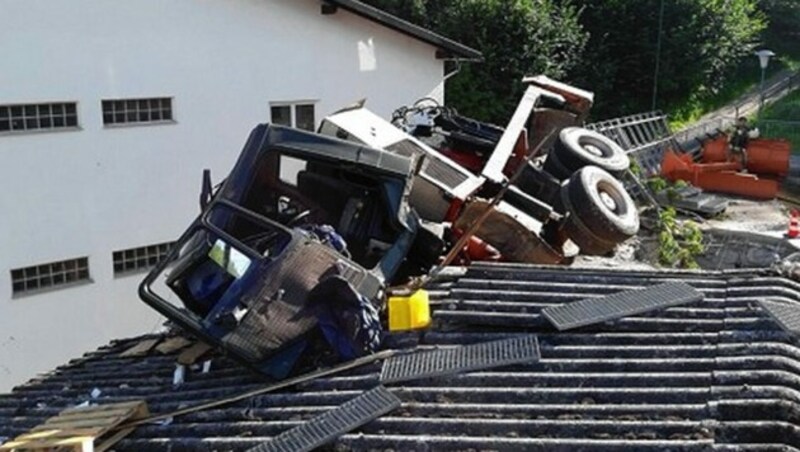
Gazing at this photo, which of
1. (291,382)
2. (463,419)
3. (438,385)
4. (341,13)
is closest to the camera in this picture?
(463,419)

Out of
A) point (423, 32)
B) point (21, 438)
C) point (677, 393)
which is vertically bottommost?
point (21, 438)

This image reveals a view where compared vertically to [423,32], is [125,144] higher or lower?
lower

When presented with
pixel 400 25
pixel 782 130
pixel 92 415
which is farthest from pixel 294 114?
pixel 782 130

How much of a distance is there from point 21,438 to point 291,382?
1.99 meters

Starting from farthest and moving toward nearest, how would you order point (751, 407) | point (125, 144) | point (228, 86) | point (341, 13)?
1. point (341, 13)
2. point (228, 86)
3. point (125, 144)
4. point (751, 407)

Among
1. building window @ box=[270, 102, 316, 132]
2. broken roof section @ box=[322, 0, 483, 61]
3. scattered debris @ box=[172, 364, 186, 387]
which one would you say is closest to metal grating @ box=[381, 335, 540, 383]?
scattered debris @ box=[172, 364, 186, 387]

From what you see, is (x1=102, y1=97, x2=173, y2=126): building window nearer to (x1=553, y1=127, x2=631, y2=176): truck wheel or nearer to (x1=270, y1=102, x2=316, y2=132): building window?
(x1=270, y1=102, x2=316, y2=132): building window

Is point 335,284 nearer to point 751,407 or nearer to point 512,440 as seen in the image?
point 512,440

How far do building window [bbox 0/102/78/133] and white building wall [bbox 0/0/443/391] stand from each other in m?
0.15

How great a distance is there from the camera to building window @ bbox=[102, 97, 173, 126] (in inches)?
565

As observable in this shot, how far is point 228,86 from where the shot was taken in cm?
1570

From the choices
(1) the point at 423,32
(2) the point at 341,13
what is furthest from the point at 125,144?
(1) the point at 423,32

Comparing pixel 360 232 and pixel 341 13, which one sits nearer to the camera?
pixel 360 232

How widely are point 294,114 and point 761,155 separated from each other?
10898mm
